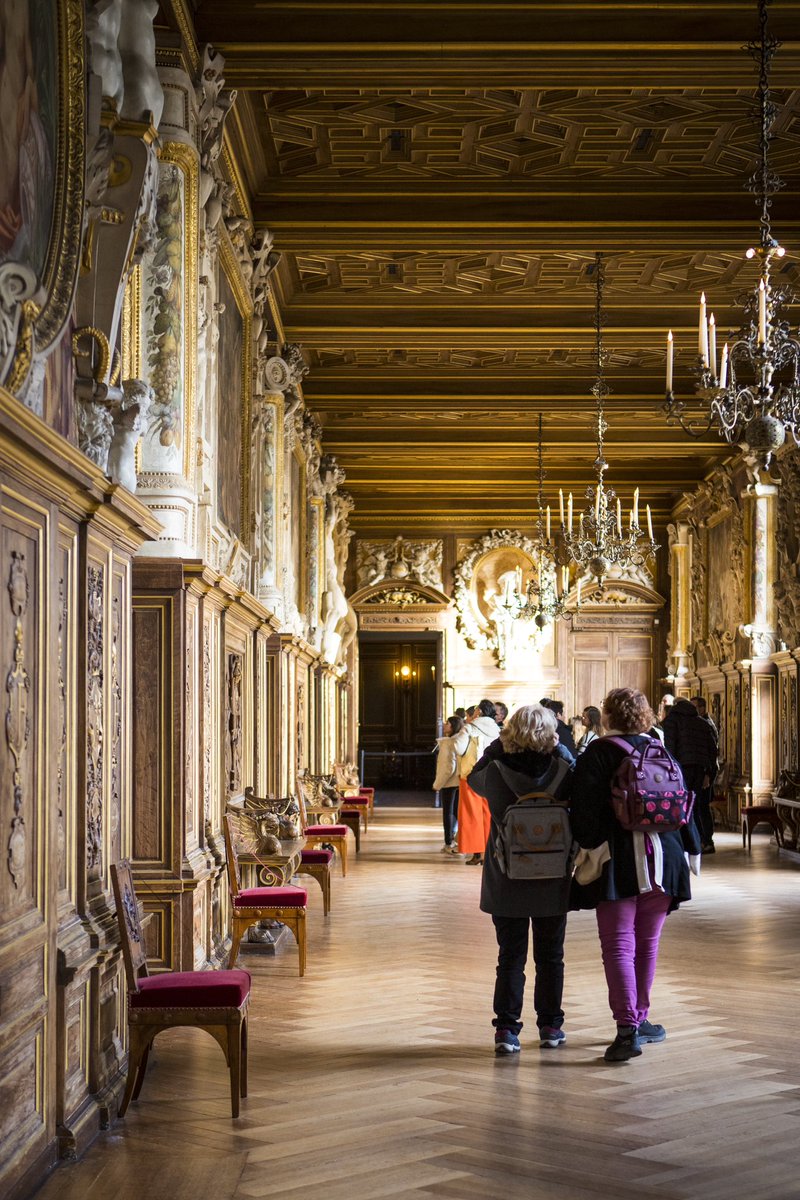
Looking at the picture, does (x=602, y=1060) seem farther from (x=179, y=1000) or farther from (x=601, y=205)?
(x=601, y=205)

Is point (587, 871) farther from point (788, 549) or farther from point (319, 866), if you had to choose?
point (788, 549)

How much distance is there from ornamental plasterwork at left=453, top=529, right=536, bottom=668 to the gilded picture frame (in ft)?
66.0

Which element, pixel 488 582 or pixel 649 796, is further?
pixel 488 582

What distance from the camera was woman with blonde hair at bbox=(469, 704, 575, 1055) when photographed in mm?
6215

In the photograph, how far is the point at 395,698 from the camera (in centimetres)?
3033

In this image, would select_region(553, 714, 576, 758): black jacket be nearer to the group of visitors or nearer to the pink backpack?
the group of visitors

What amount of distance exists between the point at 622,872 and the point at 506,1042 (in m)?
0.92

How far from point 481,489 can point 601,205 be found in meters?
13.0

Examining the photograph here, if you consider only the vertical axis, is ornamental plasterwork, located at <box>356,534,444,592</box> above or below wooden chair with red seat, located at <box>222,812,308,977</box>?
above

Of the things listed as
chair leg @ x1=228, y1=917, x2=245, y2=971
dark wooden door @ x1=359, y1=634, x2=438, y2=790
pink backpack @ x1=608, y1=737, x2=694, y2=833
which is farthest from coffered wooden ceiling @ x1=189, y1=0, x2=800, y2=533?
dark wooden door @ x1=359, y1=634, x2=438, y2=790

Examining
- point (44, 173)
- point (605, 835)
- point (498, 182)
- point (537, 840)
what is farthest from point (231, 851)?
point (498, 182)

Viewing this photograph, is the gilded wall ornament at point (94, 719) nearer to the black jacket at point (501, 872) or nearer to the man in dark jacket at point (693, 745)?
the black jacket at point (501, 872)

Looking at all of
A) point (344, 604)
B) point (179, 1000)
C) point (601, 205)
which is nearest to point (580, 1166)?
point (179, 1000)

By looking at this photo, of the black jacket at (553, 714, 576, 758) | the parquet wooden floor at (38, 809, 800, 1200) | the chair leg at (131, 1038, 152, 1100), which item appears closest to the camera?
the parquet wooden floor at (38, 809, 800, 1200)
